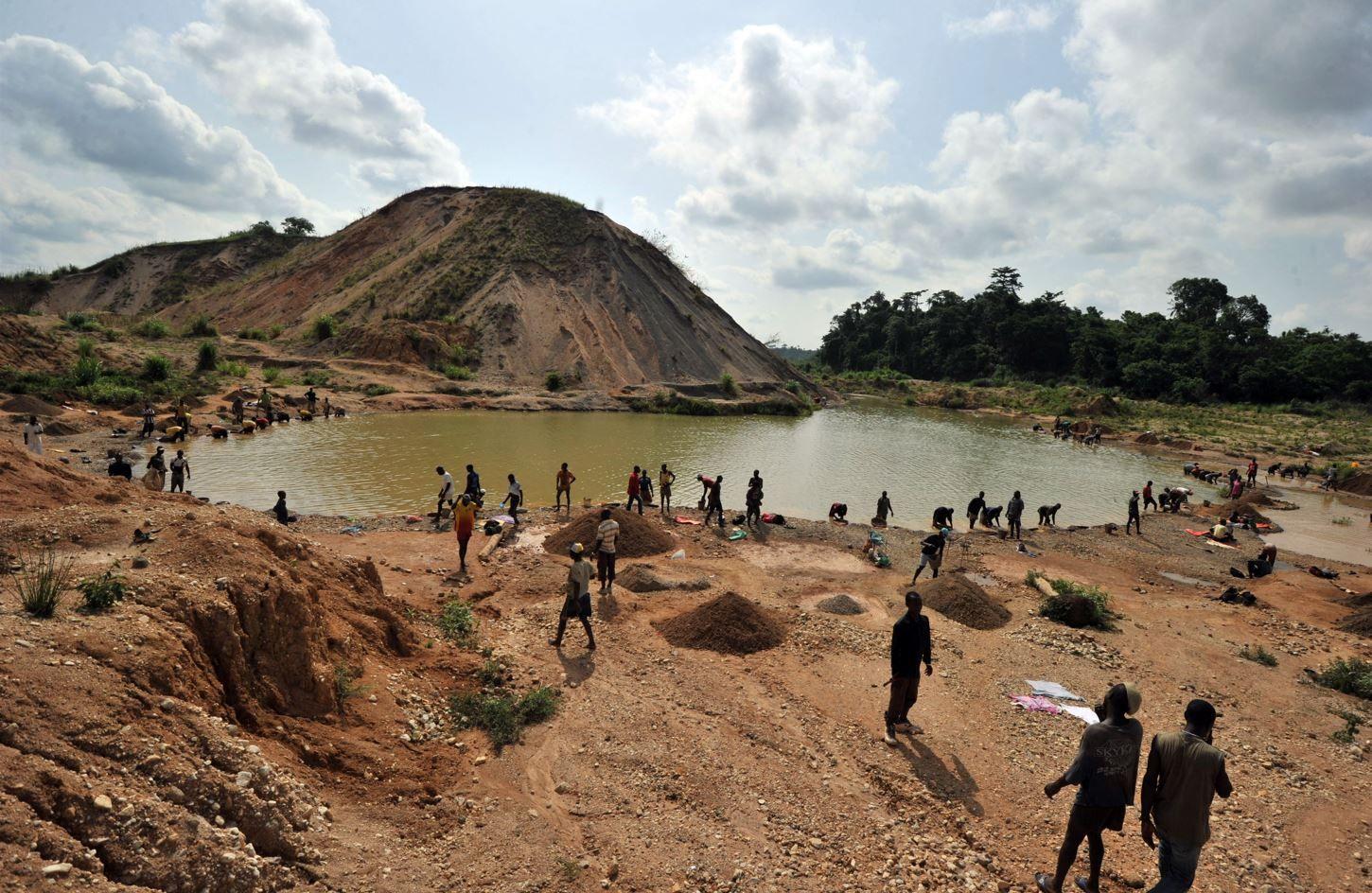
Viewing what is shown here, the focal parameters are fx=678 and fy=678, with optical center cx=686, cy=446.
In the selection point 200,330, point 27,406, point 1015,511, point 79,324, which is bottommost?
point 1015,511

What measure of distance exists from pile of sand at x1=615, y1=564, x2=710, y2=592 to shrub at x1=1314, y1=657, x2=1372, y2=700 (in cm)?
1005

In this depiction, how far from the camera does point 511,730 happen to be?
23.7ft

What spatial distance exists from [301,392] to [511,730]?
37.5 metres

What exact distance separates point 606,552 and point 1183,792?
8.74 meters

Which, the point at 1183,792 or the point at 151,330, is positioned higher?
the point at 151,330

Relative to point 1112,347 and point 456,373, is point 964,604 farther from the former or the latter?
point 1112,347

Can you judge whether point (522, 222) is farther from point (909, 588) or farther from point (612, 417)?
point (909, 588)

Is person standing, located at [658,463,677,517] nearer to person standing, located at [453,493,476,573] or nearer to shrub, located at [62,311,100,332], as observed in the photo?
person standing, located at [453,493,476,573]

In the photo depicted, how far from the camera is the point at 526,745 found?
23.4 ft

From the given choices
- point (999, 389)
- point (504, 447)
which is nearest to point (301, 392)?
point (504, 447)

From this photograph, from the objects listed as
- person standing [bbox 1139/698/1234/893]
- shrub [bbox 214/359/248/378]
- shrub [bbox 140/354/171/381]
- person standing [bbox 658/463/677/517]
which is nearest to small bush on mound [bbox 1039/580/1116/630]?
person standing [bbox 1139/698/1234/893]

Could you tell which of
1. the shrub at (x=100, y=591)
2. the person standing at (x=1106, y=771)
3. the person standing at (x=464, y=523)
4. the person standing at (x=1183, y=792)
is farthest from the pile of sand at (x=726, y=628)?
the shrub at (x=100, y=591)

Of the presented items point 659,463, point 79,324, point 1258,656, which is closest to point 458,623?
point 1258,656

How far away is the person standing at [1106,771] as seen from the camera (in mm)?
5281
